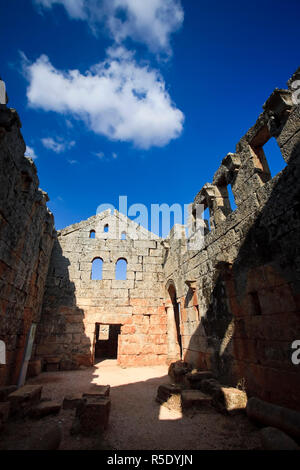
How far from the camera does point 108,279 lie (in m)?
11.1

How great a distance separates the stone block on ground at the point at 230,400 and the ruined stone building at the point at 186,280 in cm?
39

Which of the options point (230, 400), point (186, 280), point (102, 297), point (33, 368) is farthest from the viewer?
point (102, 297)

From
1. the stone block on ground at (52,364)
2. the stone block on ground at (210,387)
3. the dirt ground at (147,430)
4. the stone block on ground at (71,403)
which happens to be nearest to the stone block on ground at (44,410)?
the dirt ground at (147,430)

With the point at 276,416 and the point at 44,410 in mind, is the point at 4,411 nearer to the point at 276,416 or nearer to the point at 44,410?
the point at 44,410

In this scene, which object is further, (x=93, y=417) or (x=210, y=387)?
(x=210, y=387)

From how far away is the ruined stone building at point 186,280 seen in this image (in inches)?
161

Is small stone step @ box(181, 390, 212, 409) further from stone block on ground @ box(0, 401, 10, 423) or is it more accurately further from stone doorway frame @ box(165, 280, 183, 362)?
stone doorway frame @ box(165, 280, 183, 362)

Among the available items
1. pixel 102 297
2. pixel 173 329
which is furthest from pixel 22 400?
pixel 173 329

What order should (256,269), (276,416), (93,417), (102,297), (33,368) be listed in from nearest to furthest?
(276,416), (93,417), (256,269), (33,368), (102,297)

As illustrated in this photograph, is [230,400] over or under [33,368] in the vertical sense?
under

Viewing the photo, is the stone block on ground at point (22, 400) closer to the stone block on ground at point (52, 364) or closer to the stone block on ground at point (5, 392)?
the stone block on ground at point (5, 392)

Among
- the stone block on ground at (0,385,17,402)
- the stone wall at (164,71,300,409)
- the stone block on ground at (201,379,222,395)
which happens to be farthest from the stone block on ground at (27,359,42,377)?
the stone block on ground at (201,379,222,395)

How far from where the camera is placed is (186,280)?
7660mm

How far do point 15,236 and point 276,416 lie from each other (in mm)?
6358
